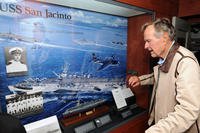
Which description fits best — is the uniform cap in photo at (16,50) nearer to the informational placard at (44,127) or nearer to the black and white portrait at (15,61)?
the black and white portrait at (15,61)

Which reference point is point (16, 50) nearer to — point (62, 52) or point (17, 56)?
point (17, 56)

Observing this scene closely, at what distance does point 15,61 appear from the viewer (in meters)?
1.04

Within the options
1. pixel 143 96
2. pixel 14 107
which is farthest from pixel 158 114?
pixel 14 107

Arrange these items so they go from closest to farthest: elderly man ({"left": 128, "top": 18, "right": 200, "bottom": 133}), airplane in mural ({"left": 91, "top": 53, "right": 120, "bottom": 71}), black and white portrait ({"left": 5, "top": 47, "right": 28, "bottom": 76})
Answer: elderly man ({"left": 128, "top": 18, "right": 200, "bottom": 133}) → black and white portrait ({"left": 5, "top": 47, "right": 28, "bottom": 76}) → airplane in mural ({"left": 91, "top": 53, "right": 120, "bottom": 71})

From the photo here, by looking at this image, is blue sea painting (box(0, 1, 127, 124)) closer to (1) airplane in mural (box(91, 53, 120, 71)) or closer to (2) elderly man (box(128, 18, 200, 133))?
(1) airplane in mural (box(91, 53, 120, 71))

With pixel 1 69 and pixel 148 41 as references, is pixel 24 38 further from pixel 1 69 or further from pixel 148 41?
pixel 148 41

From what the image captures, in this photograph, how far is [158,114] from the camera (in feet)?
3.95

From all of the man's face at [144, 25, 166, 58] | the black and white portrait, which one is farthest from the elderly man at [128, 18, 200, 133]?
the black and white portrait

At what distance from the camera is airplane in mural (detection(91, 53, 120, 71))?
1.52m

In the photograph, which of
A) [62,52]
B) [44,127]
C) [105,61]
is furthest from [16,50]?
[105,61]

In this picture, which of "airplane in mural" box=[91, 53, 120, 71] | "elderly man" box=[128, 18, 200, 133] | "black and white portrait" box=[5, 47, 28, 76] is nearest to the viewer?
"elderly man" box=[128, 18, 200, 133]

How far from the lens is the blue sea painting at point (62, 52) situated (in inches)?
41.2

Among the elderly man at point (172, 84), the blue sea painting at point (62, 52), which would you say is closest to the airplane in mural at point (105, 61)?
the blue sea painting at point (62, 52)

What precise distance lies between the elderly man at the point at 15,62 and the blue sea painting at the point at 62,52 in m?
0.03
